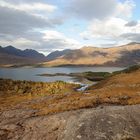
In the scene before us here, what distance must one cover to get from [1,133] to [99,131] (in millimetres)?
6577

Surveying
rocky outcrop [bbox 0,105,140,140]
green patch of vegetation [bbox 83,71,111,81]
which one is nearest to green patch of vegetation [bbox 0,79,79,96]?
rocky outcrop [bbox 0,105,140,140]

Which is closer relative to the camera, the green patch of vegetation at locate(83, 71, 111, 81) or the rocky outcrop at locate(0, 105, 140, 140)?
the rocky outcrop at locate(0, 105, 140, 140)

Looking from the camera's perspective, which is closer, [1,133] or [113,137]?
[113,137]

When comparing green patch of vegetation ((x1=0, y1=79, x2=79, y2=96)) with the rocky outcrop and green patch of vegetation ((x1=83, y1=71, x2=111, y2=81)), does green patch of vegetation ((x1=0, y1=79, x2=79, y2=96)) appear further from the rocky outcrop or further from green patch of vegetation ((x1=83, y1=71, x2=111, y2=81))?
green patch of vegetation ((x1=83, y1=71, x2=111, y2=81))

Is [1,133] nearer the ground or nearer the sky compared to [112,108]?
nearer the ground

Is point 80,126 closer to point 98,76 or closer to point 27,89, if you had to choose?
point 27,89

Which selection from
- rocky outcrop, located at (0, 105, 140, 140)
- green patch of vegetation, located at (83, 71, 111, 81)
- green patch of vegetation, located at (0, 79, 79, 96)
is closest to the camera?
rocky outcrop, located at (0, 105, 140, 140)

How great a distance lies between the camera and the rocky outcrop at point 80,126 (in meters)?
16.5

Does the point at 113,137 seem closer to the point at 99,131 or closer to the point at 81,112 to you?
the point at 99,131

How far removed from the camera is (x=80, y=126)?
1712 cm

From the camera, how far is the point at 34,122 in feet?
64.2

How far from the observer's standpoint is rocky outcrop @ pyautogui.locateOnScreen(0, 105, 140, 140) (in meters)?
16.5

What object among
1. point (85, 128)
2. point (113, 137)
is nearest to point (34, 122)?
point (85, 128)

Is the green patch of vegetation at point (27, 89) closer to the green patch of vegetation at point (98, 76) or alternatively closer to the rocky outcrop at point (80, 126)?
the rocky outcrop at point (80, 126)
